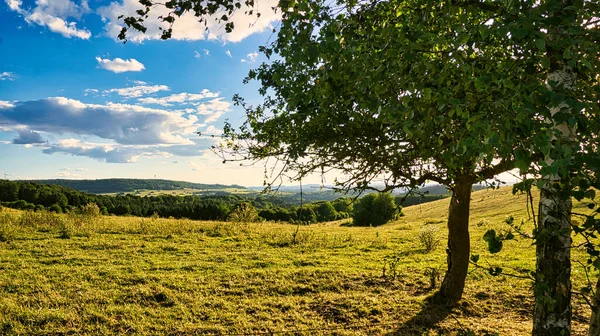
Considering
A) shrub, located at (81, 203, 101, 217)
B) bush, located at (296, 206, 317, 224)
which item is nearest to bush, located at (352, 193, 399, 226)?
bush, located at (296, 206, 317, 224)

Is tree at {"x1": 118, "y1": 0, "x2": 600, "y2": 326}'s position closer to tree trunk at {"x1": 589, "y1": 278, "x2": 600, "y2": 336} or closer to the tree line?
tree trunk at {"x1": 589, "y1": 278, "x2": 600, "y2": 336}

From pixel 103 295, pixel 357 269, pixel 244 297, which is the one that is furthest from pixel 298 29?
pixel 357 269

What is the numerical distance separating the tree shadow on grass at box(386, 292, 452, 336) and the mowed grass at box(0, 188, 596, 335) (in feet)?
0.10

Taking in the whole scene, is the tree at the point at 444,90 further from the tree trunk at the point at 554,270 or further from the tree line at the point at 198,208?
the tree line at the point at 198,208

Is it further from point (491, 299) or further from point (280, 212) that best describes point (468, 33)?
point (280, 212)

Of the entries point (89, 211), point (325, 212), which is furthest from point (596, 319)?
point (325, 212)

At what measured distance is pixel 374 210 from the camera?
65.6 metres

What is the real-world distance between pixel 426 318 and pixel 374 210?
57122mm

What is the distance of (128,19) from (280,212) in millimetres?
71748

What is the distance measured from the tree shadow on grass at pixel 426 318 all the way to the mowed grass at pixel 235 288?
1.2 inches

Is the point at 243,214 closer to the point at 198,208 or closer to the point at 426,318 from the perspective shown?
the point at 426,318

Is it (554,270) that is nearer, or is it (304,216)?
(554,270)

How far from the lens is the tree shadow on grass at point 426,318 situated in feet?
29.0

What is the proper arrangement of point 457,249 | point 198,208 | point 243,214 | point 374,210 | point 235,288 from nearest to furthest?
point 457,249, point 235,288, point 243,214, point 374,210, point 198,208
